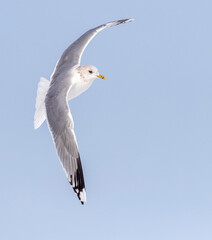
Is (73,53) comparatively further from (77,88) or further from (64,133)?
(64,133)

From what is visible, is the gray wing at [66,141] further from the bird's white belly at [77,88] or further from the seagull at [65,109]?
the bird's white belly at [77,88]

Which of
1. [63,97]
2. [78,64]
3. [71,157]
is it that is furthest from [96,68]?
[71,157]

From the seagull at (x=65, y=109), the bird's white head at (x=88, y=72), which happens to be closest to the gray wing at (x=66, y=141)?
the seagull at (x=65, y=109)

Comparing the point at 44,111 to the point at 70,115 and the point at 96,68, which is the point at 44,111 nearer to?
the point at 70,115

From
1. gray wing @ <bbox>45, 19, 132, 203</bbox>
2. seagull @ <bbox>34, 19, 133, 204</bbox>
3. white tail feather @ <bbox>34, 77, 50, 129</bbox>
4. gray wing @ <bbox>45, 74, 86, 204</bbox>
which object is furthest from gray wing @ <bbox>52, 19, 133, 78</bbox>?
gray wing @ <bbox>45, 74, 86, 204</bbox>

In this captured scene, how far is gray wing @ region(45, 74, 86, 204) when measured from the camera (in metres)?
4.24

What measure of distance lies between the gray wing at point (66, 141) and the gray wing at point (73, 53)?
2.69 feet

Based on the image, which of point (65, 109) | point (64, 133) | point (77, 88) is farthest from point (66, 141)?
point (77, 88)

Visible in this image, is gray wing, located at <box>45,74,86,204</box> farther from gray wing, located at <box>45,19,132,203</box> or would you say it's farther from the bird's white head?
the bird's white head

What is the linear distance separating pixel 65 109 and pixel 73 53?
1238 mm

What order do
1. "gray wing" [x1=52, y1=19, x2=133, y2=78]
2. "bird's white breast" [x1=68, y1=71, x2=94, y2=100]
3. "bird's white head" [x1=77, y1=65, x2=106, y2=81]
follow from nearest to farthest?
1. "bird's white breast" [x1=68, y1=71, x2=94, y2=100]
2. "bird's white head" [x1=77, y1=65, x2=106, y2=81]
3. "gray wing" [x1=52, y1=19, x2=133, y2=78]

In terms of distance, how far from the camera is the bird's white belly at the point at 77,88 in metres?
4.93

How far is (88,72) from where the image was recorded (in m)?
5.10

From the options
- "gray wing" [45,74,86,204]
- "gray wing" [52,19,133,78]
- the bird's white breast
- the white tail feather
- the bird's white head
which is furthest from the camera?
"gray wing" [52,19,133,78]
